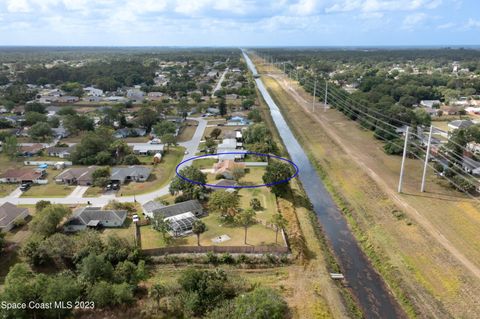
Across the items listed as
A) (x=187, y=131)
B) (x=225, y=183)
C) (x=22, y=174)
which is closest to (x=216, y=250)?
(x=225, y=183)

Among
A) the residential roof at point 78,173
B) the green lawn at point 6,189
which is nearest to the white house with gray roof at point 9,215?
the green lawn at point 6,189

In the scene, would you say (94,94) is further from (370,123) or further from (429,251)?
(429,251)

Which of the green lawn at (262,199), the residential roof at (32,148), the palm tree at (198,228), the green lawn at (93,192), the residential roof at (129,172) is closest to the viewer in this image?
the palm tree at (198,228)

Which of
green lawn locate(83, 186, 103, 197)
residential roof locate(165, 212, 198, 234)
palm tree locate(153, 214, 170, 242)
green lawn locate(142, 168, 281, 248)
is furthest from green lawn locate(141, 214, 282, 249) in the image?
green lawn locate(83, 186, 103, 197)

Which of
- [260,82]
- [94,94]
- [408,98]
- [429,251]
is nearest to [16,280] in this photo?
[429,251]

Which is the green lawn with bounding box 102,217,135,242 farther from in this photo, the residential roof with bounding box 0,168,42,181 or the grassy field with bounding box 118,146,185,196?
the residential roof with bounding box 0,168,42,181

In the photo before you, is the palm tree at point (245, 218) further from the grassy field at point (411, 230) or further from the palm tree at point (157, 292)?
the grassy field at point (411, 230)

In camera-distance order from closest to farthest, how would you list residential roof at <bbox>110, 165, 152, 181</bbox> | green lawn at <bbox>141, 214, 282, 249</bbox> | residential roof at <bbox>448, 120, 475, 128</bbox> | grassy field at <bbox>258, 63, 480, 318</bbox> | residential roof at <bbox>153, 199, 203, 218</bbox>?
grassy field at <bbox>258, 63, 480, 318</bbox> → green lawn at <bbox>141, 214, 282, 249</bbox> → residential roof at <bbox>153, 199, 203, 218</bbox> → residential roof at <bbox>110, 165, 152, 181</bbox> → residential roof at <bbox>448, 120, 475, 128</bbox>
